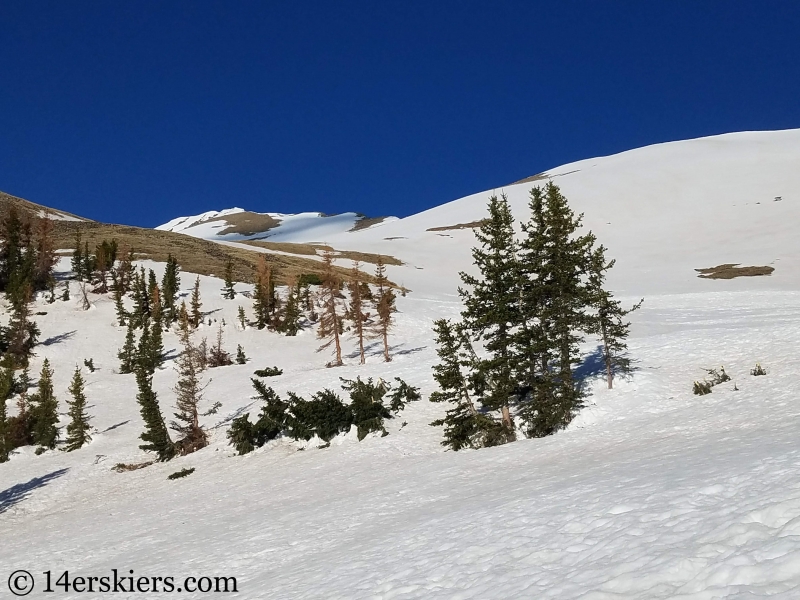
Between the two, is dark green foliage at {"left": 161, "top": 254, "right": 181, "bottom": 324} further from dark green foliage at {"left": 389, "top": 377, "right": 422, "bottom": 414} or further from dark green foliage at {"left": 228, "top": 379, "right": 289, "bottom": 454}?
dark green foliage at {"left": 389, "top": 377, "right": 422, "bottom": 414}

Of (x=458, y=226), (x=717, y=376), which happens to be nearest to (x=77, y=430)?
(x=717, y=376)

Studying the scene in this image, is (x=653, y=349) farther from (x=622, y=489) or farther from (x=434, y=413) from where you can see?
(x=622, y=489)

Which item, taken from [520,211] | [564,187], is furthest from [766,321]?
[564,187]

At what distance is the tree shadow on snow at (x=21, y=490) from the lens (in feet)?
73.0

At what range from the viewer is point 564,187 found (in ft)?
506

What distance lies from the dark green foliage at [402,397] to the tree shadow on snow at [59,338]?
31.0m

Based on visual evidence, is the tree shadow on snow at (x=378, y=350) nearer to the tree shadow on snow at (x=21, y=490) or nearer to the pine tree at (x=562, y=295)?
the pine tree at (x=562, y=295)

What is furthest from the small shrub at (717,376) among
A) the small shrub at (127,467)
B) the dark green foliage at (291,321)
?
the dark green foliage at (291,321)

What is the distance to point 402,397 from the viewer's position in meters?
28.8

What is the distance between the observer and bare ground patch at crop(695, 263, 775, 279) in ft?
202

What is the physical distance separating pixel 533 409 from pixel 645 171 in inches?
6122

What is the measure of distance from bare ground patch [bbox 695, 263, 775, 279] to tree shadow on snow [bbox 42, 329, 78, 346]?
67718 millimetres

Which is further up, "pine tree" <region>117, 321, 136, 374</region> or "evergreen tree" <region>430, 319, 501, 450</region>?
"pine tree" <region>117, 321, 136, 374</region>

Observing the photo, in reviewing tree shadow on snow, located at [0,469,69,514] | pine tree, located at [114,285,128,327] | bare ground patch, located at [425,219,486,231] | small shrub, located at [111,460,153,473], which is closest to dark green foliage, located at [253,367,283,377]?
small shrub, located at [111,460,153,473]
